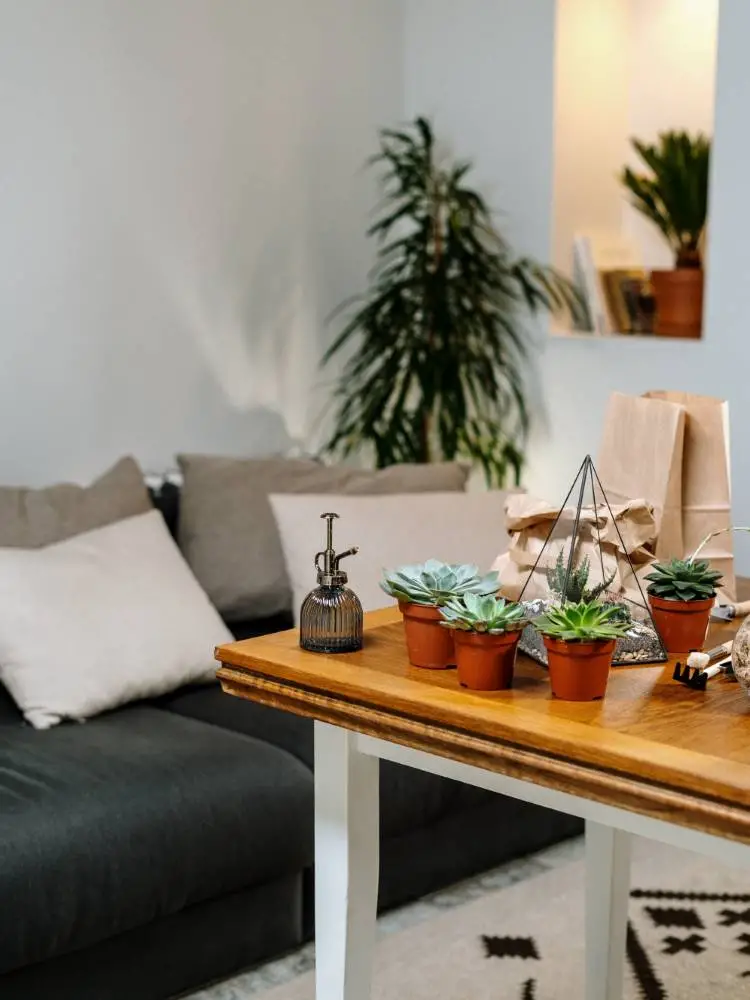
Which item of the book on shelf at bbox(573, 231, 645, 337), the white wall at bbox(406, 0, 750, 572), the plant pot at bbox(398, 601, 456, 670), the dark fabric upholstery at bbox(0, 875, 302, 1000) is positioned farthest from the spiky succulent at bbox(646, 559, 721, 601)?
the book on shelf at bbox(573, 231, 645, 337)

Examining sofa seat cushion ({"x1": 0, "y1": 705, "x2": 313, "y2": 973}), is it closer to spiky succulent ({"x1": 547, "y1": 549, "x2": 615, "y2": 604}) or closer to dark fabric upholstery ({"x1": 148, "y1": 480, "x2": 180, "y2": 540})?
dark fabric upholstery ({"x1": 148, "y1": 480, "x2": 180, "y2": 540})

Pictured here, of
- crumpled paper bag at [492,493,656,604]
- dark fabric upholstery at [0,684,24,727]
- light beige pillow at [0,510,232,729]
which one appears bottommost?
dark fabric upholstery at [0,684,24,727]

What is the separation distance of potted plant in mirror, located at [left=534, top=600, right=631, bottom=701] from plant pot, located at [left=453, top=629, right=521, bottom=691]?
0.04 m

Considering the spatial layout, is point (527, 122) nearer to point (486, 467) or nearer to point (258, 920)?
point (486, 467)

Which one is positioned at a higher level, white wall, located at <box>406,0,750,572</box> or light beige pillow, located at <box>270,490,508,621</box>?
white wall, located at <box>406,0,750,572</box>

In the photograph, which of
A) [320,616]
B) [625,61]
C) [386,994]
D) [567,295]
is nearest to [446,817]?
[386,994]

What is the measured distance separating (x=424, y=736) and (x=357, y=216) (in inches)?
110

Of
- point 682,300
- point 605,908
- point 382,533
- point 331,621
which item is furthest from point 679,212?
point 331,621

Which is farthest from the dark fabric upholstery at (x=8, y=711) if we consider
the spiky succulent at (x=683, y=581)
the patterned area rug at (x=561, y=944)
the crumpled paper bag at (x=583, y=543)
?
the spiky succulent at (x=683, y=581)

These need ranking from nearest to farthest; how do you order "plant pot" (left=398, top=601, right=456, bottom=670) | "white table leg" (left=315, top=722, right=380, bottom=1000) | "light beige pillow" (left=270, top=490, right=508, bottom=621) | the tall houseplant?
"plant pot" (left=398, top=601, right=456, bottom=670), "white table leg" (left=315, top=722, right=380, bottom=1000), "light beige pillow" (left=270, top=490, right=508, bottom=621), the tall houseplant

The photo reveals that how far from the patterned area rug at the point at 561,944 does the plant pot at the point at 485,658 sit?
3.70ft

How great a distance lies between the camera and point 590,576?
5.19 feet

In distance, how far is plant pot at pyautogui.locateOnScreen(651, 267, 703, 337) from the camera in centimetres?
354

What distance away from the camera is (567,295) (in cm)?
380
